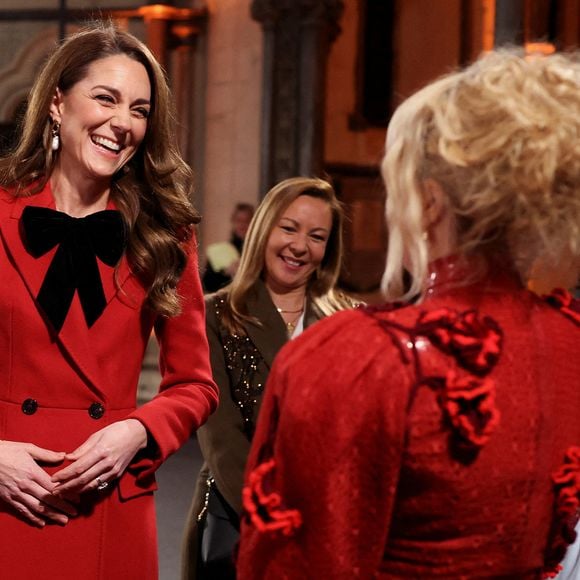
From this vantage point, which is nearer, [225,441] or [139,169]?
[139,169]

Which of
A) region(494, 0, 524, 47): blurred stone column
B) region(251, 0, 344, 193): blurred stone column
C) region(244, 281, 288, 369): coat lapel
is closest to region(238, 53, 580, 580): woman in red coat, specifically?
region(244, 281, 288, 369): coat lapel

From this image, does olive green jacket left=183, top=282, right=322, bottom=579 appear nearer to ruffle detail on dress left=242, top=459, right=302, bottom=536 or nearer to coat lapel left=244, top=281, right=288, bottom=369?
coat lapel left=244, top=281, right=288, bottom=369

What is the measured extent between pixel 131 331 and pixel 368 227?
9.59 meters

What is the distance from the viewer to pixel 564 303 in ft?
5.14

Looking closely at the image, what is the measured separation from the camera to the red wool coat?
213cm

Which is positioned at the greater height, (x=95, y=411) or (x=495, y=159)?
(x=495, y=159)

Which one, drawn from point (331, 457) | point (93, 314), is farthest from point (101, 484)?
point (331, 457)

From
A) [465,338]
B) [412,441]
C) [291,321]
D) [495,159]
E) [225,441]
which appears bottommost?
[225,441]

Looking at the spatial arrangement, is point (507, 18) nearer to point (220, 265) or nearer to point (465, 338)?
point (220, 265)

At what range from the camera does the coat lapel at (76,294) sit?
2158 mm

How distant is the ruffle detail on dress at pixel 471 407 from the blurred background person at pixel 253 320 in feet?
5.66

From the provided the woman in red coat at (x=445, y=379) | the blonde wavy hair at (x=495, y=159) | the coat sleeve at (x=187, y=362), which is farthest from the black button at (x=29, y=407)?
the blonde wavy hair at (x=495, y=159)

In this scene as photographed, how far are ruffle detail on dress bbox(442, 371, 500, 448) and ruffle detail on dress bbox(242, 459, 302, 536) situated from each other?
237 millimetres

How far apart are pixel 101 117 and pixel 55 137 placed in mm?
133
